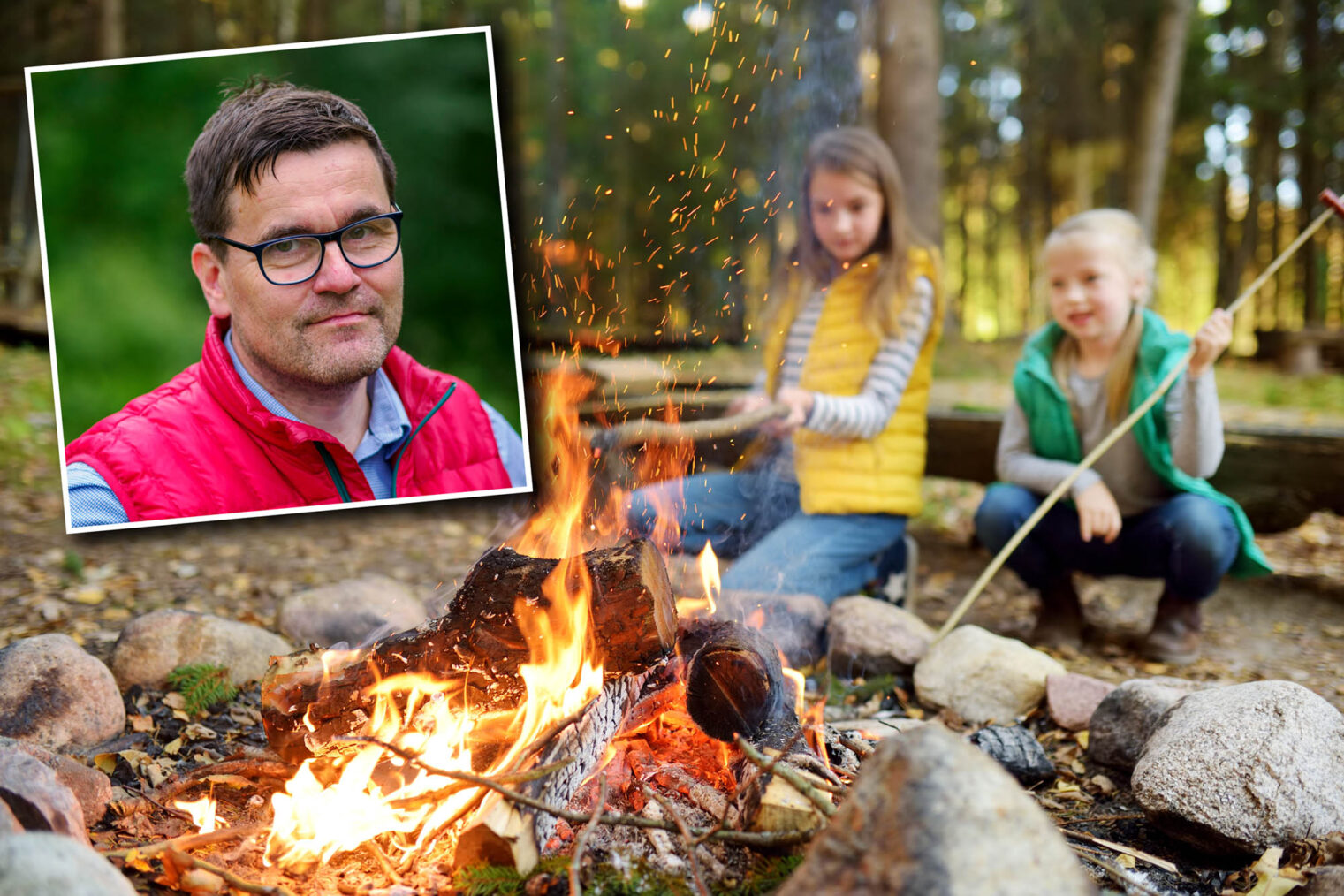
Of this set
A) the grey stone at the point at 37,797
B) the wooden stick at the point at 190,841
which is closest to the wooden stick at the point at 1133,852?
the wooden stick at the point at 190,841

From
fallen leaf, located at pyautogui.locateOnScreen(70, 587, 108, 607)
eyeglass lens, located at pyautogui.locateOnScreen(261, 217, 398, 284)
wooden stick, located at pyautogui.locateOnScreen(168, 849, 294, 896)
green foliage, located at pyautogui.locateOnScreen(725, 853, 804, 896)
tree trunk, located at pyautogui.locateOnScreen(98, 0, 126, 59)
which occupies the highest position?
tree trunk, located at pyautogui.locateOnScreen(98, 0, 126, 59)

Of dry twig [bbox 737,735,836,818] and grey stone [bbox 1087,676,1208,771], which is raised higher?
dry twig [bbox 737,735,836,818]

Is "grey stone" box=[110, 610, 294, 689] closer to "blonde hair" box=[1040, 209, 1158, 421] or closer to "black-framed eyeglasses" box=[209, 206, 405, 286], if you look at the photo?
"black-framed eyeglasses" box=[209, 206, 405, 286]

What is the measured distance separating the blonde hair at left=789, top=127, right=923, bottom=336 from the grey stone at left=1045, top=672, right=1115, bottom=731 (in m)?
1.48

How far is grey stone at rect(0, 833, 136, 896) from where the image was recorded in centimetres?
A: 139

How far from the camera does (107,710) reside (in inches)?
104

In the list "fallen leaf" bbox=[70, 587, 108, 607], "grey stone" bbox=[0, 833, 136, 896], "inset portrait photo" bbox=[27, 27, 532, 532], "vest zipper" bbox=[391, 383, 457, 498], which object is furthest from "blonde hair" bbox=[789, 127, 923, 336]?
"fallen leaf" bbox=[70, 587, 108, 607]

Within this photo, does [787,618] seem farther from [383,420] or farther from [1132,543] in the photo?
[383,420]

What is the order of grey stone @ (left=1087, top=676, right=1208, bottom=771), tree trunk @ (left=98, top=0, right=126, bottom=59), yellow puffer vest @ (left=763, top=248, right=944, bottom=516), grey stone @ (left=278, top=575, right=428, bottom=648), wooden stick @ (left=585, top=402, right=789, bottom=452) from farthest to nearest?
tree trunk @ (left=98, top=0, right=126, bottom=59) < yellow puffer vest @ (left=763, top=248, right=944, bottom=516) < grey stone @ (left=278, top=575, right=428, bottom=648) < wooden stick @ (left=585, top=402, right=789, bottom=452) < grey stone @ (left=1087, top=676, right=1208, bottom=771)

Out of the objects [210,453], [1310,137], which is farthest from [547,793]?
[1310,137]

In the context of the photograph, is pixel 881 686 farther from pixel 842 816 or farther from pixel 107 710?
pixel 107 710

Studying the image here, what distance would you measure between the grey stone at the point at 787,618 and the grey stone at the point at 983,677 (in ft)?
1.31

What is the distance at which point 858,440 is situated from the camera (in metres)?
3.77

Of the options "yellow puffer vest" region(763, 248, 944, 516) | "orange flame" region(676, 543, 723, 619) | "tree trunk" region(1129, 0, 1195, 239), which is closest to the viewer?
"orange flame" region(676, 543, 723, 619)
